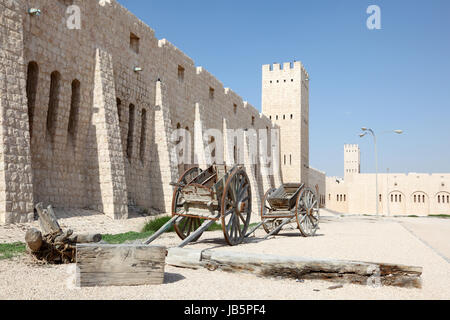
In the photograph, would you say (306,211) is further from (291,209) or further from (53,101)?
(53,101)

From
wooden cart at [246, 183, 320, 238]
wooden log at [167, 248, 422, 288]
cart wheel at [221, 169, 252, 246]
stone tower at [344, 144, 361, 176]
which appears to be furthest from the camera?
stone tower at [344, 144, 361, 176]

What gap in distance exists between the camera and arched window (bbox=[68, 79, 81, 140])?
13602mm

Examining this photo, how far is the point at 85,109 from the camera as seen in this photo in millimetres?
13891

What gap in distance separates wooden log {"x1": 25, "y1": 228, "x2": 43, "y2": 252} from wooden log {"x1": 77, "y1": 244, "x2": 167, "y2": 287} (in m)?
1.47

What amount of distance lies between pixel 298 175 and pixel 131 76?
25677 mm

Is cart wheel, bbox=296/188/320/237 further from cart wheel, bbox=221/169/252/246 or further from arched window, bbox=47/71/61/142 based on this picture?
arched window, bbox=47/71/61/142

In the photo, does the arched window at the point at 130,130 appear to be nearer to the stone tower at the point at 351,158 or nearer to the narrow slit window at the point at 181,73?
the narrow slit window at the point at 181,73

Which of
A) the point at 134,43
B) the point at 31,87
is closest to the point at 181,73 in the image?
the point at 134,43

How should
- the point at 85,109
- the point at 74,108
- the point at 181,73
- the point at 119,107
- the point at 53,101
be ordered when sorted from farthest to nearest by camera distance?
the point at 181,73 → the point at 119,107 → the point at 85,109 → the point at 74,108 → the point at 53,101

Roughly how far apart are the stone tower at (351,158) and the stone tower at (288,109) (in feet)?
140

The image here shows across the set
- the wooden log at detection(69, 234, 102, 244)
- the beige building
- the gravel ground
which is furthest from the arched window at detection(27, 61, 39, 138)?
the beige building

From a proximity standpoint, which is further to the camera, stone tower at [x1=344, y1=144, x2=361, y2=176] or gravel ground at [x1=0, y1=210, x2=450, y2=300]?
stone tower at [x1=344, y1=144, x2=361, y2=176]

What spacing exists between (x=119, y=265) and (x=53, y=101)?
9754 mm
